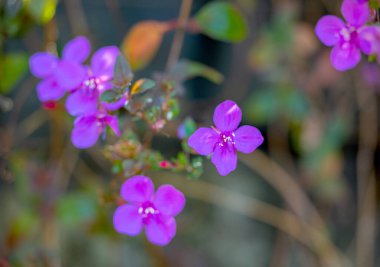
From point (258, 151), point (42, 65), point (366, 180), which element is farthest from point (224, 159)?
point (366, 180)

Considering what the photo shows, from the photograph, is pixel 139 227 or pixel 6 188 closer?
pixel 139 227

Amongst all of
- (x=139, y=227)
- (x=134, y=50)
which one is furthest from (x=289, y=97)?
(x=139, y=227)

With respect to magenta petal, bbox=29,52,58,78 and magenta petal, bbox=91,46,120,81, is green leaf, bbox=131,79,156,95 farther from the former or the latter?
magenta petal, bbox=29,52,58,78

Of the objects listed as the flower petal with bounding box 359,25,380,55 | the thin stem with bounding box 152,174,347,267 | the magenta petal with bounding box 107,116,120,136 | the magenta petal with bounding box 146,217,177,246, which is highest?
the flower petal with bounding box 359,25,380,55

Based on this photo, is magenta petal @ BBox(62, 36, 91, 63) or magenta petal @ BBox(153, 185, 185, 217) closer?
magenta petal @ BBox(153, 185, 185, 217)

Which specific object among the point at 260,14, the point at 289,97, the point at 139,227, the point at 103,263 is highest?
the point at 139,227

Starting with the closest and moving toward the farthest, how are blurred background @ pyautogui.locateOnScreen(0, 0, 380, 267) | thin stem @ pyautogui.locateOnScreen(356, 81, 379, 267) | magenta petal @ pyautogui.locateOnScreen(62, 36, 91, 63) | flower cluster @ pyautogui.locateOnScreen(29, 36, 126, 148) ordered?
flower cluster @ pyautogui.locateOnScreen(29, 36, 126, 148), magenta petal @ pyautogui.locateOnScreen(62, 36, 91, 63), blurred background @ pyautogui.locateOnScreen(0, 0, 380, 267), thin stem @ pyautogui.locateOnScreen(356, 81, 379, 267)

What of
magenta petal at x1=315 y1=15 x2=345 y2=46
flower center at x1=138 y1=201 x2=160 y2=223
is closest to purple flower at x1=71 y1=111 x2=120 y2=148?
flower center at x1=138 y1=201 x2=160 y2=223

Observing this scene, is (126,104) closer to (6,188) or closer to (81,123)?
(81,123)
